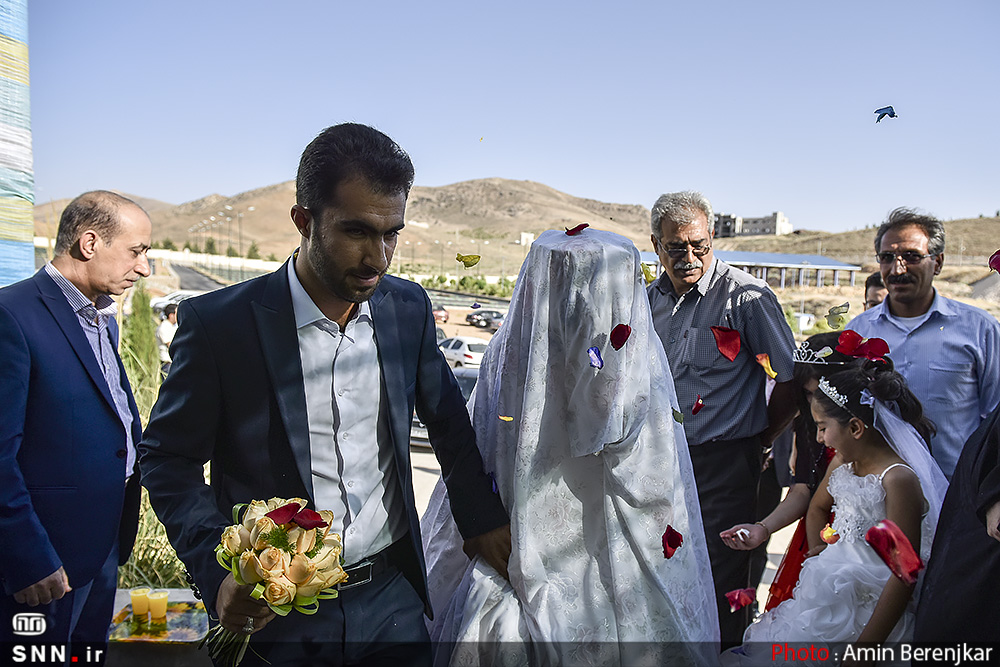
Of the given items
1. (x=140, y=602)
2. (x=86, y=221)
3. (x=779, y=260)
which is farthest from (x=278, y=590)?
Result: (x=779, y=260)

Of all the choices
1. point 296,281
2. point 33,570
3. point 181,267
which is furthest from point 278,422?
point 181,267

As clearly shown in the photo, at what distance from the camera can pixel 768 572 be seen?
5.43 meters

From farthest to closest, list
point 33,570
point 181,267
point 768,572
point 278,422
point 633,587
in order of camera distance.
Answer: point 181,267 → point 768,572 → point 33,570 → point 633,587 → point 278,422

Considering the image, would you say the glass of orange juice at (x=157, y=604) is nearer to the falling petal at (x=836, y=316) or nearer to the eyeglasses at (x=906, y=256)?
the falling petal at (x=836, y=316)

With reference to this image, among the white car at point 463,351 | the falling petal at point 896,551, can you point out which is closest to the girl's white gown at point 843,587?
the falling petal at point 896,551

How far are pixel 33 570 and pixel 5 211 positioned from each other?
1748mm

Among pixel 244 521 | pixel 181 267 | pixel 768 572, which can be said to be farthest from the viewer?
pixel 181 267

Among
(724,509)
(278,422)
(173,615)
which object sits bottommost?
(173,615)

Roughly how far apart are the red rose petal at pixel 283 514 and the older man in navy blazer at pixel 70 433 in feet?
4.12

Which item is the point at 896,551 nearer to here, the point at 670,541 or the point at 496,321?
the point at 670,541

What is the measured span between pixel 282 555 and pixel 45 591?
4.36 ft

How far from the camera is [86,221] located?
2.80 m

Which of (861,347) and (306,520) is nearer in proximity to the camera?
(306,520)

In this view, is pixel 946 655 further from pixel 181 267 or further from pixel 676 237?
pixel 181 267
